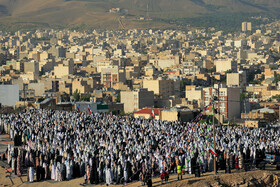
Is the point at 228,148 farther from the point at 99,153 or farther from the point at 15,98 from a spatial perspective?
the point at 15,98

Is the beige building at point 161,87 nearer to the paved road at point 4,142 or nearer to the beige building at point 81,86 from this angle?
the beige building at point 81,86

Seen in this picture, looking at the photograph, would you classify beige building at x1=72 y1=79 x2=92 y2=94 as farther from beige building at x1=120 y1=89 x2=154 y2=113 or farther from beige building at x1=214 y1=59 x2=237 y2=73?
beige building at x1=214 y1=59 x2=237 y2=73

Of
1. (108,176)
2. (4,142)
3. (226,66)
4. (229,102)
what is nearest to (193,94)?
(229,102)

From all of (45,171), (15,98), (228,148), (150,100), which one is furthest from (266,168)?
(150,100)

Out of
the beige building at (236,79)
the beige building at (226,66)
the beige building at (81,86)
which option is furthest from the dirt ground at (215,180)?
the beige building at (226,66)

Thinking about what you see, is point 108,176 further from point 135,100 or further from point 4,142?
point 135,100

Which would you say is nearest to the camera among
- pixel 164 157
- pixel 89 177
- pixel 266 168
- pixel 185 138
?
pixel 89 177
